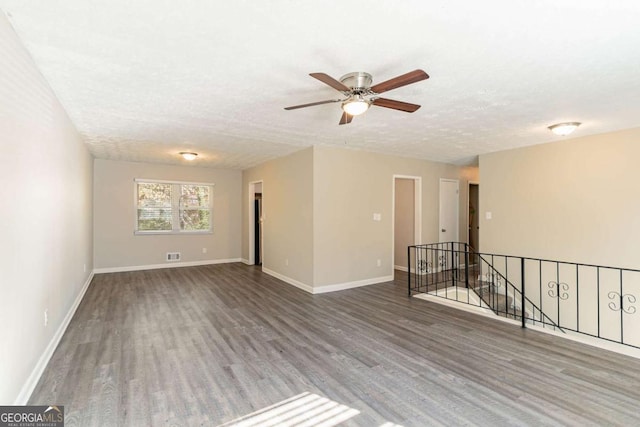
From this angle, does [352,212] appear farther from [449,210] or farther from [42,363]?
[42,363]

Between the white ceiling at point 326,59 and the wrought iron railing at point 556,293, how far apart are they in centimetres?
203

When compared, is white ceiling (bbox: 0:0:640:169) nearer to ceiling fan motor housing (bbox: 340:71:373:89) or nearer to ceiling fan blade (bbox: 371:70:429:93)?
ceiling fan motor housing (bbox: 340:71:373:89)

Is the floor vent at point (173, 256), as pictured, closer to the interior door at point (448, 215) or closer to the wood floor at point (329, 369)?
the wood floor at point (329, 369)

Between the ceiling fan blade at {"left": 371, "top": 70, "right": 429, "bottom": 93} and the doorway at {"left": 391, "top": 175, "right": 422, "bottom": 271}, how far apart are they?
420 cm

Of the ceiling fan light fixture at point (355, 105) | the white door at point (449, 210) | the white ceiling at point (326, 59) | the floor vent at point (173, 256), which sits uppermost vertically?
the white ceiling at point (326, 59)

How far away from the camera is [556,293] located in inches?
199

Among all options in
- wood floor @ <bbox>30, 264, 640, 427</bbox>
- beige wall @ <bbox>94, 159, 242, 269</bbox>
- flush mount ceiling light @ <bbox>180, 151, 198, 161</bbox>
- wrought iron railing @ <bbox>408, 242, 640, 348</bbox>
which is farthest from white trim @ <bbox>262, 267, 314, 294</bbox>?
flush mount ceiling light @ <bbox>180, 151, 198, 161</bbox>

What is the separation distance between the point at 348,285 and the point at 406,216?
2.53 meters

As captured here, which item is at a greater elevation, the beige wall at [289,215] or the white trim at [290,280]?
the beige wall at [289,215]

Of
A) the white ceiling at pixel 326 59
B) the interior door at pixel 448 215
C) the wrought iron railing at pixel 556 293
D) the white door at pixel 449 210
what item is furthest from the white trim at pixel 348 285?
the white ceiling at pixel 326 59

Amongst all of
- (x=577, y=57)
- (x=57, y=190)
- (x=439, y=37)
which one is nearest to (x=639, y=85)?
(x=577, y=57)

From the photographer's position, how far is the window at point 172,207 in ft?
23.5

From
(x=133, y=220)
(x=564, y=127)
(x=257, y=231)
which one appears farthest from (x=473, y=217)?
(x=133, y=220)

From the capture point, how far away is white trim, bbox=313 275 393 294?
5199 mm
